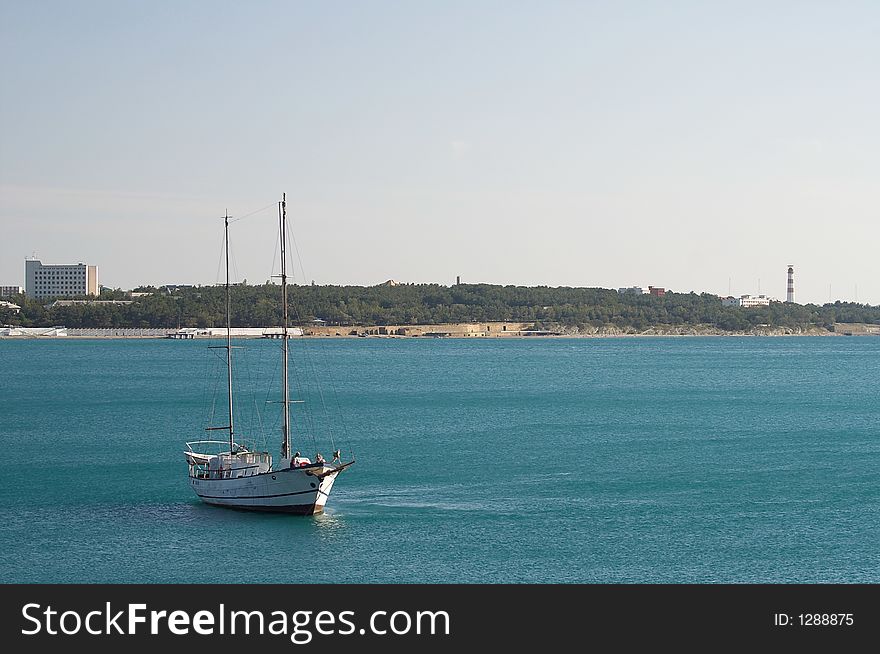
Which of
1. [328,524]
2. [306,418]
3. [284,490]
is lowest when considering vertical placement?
[328,524]

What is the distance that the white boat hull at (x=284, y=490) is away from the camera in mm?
41938

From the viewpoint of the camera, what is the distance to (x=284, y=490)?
139 ft

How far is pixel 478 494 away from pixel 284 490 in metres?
9.12

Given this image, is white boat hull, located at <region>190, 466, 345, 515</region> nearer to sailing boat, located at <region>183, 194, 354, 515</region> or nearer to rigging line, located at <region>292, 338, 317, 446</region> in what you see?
sailing boat, located at <region>183, 194, 354, 515</region>

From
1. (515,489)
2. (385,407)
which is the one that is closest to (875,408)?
(385,407)

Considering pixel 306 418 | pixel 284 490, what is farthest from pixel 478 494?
pixel 306 418

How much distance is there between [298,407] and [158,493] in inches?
1905

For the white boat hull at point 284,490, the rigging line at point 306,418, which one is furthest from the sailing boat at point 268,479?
the rigging line at point 306,418

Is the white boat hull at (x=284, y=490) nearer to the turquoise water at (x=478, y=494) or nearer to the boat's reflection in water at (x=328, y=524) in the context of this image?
the boat's reflection in water at (x=328, y=524)

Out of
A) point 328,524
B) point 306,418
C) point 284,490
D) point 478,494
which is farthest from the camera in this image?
point 306,418

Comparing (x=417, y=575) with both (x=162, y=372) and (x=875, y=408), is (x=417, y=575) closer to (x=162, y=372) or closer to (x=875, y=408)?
(x=875, y=408)

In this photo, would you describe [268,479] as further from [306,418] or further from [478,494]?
[306,418]

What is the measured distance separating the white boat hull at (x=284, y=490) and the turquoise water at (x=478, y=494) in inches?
22.4

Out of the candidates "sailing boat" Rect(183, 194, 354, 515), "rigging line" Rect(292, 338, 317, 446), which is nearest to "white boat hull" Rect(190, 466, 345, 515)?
"sailing boat" Rect(183, 194, 354, 515)
